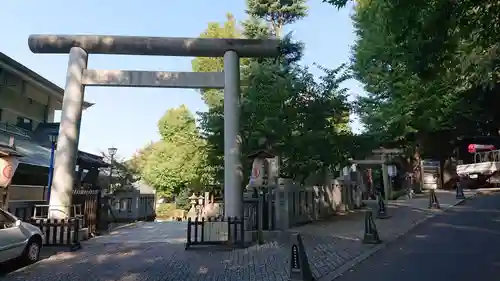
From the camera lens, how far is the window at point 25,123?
61.9ft

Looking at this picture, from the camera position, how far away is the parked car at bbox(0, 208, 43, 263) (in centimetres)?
845

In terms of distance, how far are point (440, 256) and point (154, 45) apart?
32.3ft

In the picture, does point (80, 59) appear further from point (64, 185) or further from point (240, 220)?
point (240, 220)

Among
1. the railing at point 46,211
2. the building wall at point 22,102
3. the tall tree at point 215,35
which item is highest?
the tall tree at point 215,35

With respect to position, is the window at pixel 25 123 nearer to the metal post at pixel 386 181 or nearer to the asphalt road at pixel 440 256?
the asphalt road at pixel 440 256

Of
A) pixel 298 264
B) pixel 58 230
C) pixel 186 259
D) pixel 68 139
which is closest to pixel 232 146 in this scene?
pixel 186 259

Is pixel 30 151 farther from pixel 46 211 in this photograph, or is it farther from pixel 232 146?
pixel 232 146

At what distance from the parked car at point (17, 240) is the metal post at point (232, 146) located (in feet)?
16.4

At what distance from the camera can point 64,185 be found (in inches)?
492

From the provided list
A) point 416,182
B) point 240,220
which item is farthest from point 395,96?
point 240,220

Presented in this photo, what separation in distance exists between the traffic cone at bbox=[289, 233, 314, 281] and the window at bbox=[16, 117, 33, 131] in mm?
16065

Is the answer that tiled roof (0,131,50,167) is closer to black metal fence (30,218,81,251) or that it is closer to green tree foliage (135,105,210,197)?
black metal fence (30,218,81,251)

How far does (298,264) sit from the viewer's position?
7.22 m

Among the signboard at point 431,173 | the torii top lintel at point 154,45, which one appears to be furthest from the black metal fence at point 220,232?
the signboard at point 431,173
